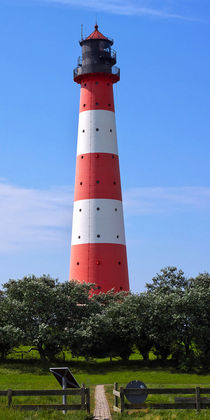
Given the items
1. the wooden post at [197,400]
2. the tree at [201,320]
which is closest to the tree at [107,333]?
the tree at [201,320]

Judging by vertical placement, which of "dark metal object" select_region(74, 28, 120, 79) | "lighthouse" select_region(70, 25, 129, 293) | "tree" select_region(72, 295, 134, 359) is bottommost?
"tree" select_region(72, 295, 134, 359)

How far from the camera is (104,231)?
57469mm

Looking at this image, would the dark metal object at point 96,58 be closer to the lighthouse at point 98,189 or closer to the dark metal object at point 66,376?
the lighthouse at point 98,189

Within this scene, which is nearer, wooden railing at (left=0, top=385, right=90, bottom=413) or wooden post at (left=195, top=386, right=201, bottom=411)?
wooden railing at (left=0, top=385, right=90, bottom=413)

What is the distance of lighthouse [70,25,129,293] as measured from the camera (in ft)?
188

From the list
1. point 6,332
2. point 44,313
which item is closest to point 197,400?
point 6,332

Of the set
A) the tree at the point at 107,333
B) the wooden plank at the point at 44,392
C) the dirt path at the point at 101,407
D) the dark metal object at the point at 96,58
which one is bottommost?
the dirt path at the point at 101,407

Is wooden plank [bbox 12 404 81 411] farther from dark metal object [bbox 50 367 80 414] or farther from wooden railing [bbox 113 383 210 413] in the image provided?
wooden railing [bbox 113 383 210 413]

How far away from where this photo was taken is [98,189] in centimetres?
5816

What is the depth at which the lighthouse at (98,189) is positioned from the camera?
57.2 meters

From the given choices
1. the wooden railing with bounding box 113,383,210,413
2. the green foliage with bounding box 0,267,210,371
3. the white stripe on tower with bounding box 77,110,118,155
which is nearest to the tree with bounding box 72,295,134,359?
the green foliage with bounding box 0,267,210,371

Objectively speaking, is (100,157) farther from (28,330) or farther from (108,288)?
(28,330)

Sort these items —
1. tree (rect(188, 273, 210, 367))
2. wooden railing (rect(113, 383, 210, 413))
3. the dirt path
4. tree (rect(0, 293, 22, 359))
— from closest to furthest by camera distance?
wooden railing (rect(113, 383, 210, 413))
the dirt path
tree (rect(0, 293, 22, 359))
tree (rect(188, 273, 210, 367))

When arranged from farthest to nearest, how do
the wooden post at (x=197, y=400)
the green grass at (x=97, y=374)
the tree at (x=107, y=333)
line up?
the tree at (x=107, y=333)
the green grass at (x=97, y=374)
the wooden post at (x=197, y=400)
